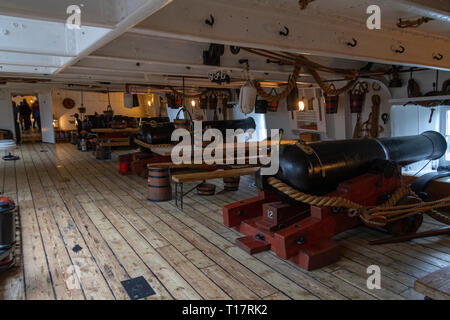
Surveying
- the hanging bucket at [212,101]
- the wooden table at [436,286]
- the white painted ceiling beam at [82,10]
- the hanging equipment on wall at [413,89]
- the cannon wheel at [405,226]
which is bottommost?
the cannon wheel at [405,226]

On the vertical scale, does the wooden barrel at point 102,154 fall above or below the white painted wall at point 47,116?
below

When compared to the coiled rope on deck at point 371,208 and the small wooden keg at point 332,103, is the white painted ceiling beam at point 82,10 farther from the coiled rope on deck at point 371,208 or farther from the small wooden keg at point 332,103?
the small wooden keg at point 332,103

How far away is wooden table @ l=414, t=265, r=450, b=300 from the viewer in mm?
1664

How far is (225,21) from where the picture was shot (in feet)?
8.64

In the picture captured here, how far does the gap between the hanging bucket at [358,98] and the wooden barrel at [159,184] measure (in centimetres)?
355

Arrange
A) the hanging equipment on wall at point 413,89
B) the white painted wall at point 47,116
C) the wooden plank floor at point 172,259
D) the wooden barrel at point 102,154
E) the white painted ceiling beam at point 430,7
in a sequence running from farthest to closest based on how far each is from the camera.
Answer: the white painted wall at point 47,116 → the wooden barrel at point 102,154 → the hanging equipment on wall at point 413,89 → the wooden plank floor at point 172,259 → the white painted ceiling beam at point 430,7

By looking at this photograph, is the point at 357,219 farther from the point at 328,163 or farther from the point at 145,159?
the point at 145,159

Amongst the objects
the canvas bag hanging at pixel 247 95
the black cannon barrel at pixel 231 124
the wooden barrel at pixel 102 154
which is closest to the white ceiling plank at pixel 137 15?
the canvas bag hanging at pixel 247 95

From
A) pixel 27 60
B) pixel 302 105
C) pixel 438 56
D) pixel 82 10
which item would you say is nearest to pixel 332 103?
pixel 302 105

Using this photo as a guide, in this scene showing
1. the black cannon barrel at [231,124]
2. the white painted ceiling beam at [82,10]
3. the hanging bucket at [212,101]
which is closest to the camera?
the white painted ceiling beam at [82,10]

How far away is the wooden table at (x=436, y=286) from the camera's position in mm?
1664

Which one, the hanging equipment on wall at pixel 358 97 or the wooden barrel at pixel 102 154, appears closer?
the hanging equipment on wall at pixel 358 97

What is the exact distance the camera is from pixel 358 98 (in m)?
5.96

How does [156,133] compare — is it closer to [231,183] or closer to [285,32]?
[231,183]
